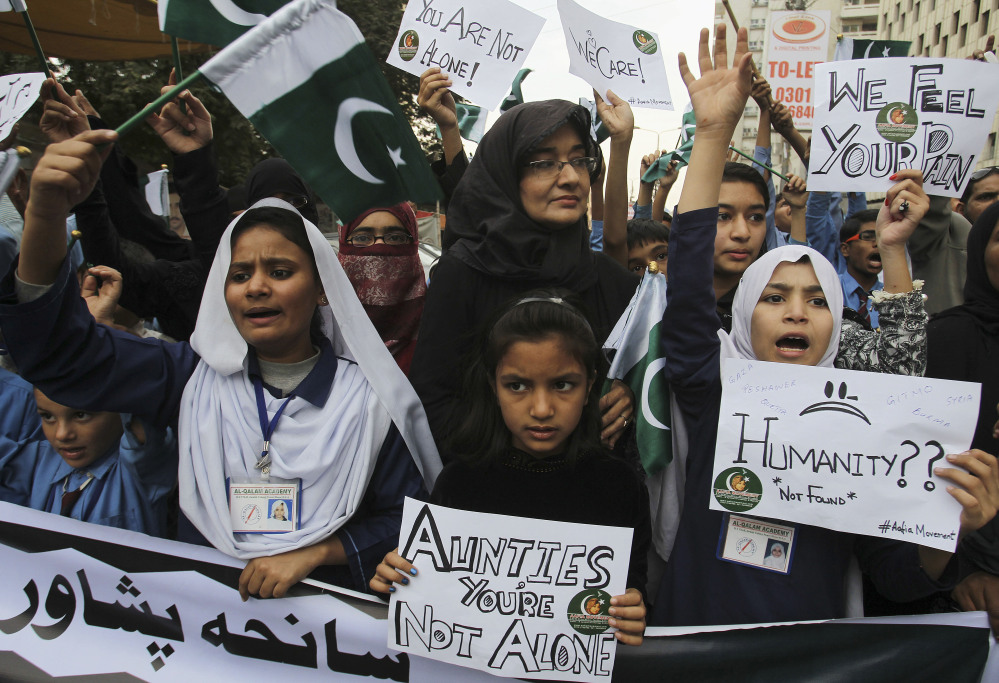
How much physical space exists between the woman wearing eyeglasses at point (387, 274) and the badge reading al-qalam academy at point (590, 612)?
5.05 feet

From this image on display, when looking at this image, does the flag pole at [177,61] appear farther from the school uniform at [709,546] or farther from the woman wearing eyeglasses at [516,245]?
the school uniform at [709,546]

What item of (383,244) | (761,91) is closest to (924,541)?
(383,244)

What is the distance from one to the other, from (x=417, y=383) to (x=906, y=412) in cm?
143

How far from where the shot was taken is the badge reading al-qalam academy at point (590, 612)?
1.89 metres

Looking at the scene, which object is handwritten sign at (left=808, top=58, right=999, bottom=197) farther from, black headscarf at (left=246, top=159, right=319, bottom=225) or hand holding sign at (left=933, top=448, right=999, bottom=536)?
black headscarf at (left=246, top=159, right=319, bottom=225)

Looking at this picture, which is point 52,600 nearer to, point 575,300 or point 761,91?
point 575,300

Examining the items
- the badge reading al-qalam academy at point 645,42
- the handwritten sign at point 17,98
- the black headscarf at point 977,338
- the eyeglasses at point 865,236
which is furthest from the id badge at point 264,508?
the eyeglasses at point 865,236

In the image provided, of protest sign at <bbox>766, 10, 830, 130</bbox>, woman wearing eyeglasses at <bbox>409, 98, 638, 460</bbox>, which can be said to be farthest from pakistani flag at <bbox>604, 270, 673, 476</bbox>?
protest sign at <bbox>766, 10, 830, 130</bbox>

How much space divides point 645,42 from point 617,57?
0.83ft

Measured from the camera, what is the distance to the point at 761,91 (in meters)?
3.97

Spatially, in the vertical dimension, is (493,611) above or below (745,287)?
below

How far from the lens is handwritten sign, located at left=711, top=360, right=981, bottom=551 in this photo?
72.8 inches

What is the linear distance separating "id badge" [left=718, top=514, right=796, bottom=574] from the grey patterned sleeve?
1.95 ft

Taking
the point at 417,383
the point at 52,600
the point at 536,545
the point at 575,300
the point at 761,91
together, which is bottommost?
the point at 52,600
